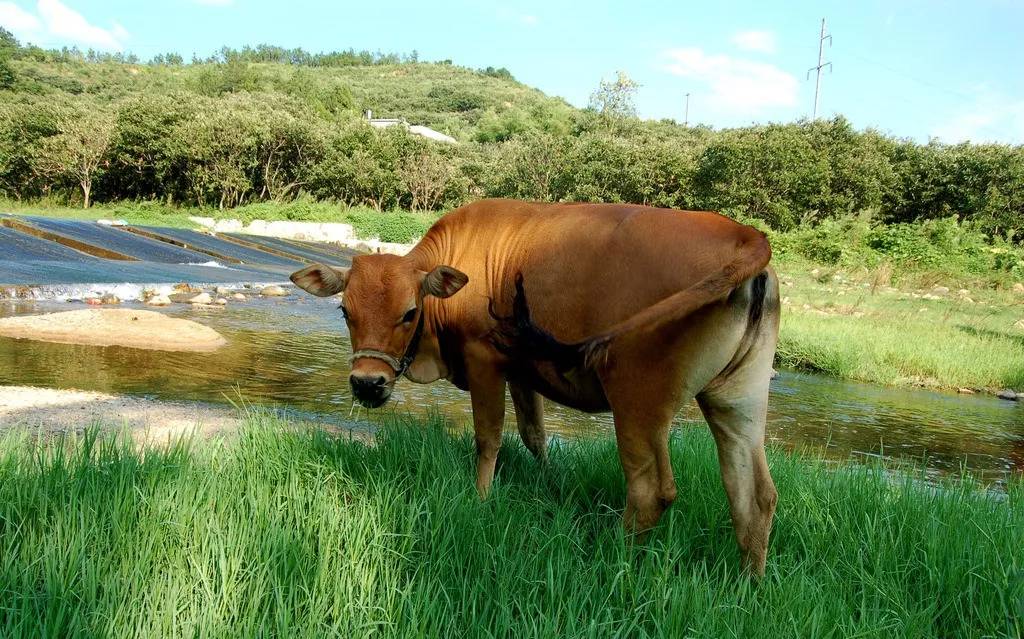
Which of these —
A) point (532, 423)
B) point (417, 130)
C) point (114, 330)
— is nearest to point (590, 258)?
point (532, 423)

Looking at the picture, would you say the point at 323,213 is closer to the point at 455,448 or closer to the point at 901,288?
the point at 901,288

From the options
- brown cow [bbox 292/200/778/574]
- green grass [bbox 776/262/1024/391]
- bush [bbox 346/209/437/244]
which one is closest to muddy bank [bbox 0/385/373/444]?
brown cow [bbox 292/200/778/574]

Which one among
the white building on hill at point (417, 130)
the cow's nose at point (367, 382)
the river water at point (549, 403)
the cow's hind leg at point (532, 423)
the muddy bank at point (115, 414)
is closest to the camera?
the cow's nose at point (367, 382)

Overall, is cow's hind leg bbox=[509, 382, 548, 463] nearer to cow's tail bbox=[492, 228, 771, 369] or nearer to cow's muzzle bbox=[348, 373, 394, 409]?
cow's muzzle bbox=[348, 373, 394, 409]

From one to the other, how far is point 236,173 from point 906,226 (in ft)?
139

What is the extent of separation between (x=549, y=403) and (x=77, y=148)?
5016 centimetres

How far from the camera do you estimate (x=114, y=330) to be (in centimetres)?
1336

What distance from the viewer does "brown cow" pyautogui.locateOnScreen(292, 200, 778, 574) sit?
386 centimetres

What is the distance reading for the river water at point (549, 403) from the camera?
9391mm

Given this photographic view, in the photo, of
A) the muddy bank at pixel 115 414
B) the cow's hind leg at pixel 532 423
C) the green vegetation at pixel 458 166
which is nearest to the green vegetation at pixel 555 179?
the green vegetation at pixel 458 166

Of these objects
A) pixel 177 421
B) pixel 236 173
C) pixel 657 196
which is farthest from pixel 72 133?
pixel 177 421

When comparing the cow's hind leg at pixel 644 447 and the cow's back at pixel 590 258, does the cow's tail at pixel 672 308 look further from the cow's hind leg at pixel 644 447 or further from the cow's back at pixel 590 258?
the cow's hind leg at pixel 644 447

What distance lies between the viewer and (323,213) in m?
50.9

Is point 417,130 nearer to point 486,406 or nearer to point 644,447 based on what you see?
point 486,406
